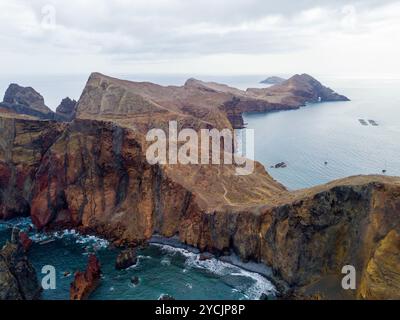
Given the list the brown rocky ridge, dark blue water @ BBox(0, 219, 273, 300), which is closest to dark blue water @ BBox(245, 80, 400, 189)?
the brown rocky ridge

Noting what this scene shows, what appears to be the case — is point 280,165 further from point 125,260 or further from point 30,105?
point 30,105

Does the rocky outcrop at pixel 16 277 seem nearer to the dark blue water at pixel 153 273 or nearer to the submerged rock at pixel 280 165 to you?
the dark blue water at pixel 153 273

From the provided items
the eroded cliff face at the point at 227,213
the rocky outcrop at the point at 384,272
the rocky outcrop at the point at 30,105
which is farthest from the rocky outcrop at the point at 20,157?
the rocky outcrop at the point at 30,105

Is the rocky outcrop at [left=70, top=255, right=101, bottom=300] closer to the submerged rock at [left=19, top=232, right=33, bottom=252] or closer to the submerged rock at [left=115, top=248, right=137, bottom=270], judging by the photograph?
the submerged rock at [left=115, top=248, right=137, bottom=270]
